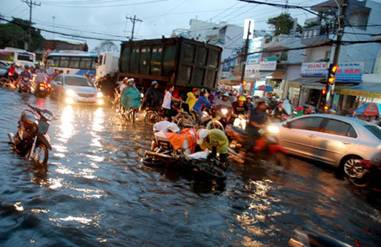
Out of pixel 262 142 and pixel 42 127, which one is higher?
pixel 42 127

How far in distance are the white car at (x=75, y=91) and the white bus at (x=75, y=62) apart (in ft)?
41.7

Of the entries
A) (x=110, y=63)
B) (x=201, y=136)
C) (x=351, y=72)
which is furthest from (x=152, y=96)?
(x=351, y=72)

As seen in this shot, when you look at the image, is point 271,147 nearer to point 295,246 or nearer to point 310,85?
point 295,246

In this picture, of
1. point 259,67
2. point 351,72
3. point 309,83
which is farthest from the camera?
point 259,67

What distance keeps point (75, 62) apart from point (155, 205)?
33304 mm

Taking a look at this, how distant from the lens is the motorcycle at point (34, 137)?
22.5 feet

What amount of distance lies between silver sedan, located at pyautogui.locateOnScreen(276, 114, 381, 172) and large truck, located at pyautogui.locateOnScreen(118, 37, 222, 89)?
21.7ft

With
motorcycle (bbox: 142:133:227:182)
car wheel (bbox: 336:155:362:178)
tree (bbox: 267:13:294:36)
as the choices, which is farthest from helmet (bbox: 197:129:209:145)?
tree (bbox: 267:13:294:36)

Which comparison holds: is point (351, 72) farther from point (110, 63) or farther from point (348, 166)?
point (348, 166)

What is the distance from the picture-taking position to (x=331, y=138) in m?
10.1

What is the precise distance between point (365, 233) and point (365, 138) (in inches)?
172

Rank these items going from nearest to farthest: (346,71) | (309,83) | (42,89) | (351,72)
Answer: (42,89) < (351,72) < (346,71) < (309,83)

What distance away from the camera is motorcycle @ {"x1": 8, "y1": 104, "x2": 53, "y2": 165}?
6.85 metres

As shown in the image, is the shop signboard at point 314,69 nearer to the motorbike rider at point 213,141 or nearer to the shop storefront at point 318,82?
the shop storefront at point 318,82
